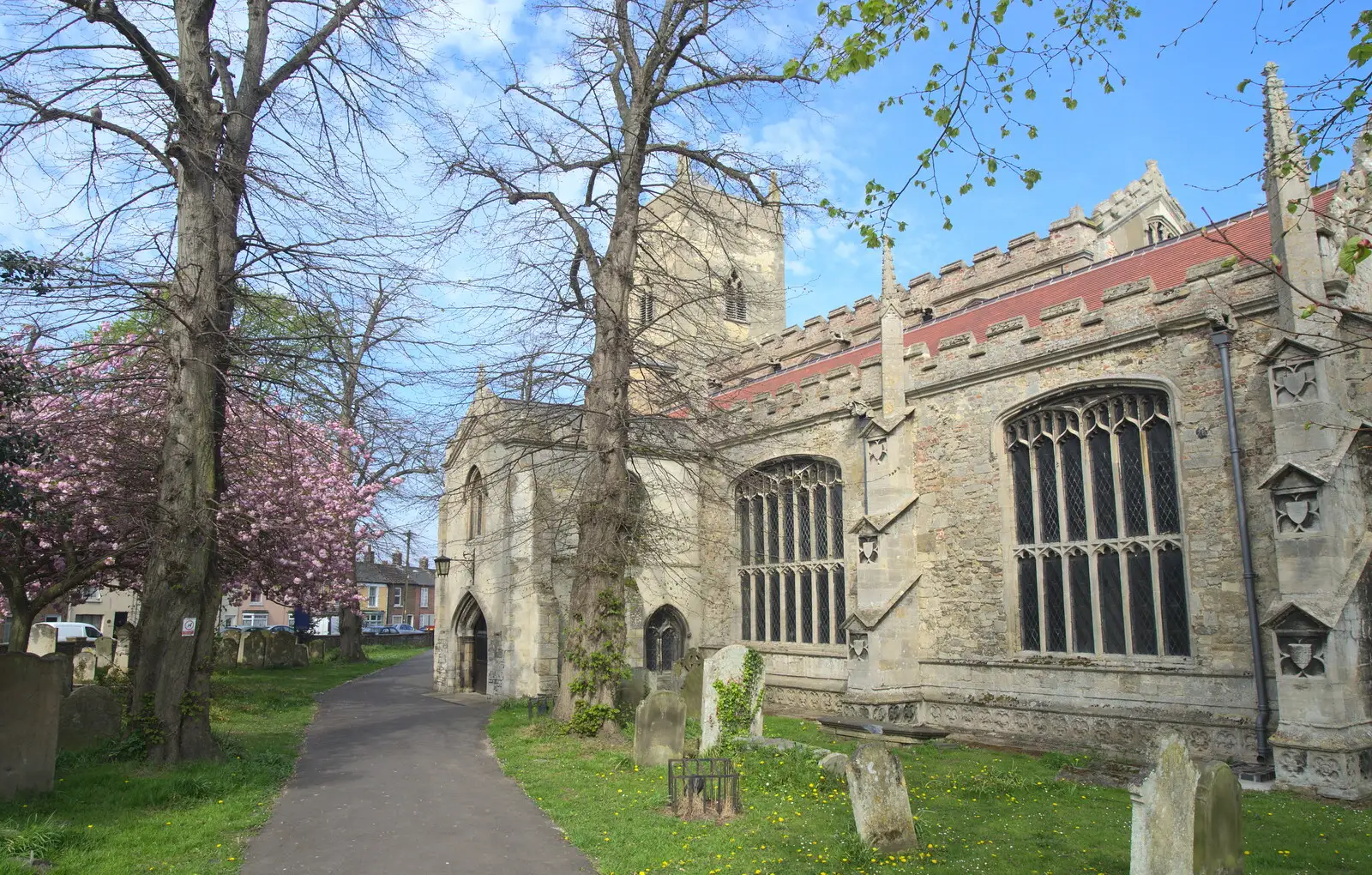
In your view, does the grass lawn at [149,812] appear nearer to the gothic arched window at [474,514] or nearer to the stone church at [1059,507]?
the stone church at [1059,507]

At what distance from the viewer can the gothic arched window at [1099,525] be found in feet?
40.1

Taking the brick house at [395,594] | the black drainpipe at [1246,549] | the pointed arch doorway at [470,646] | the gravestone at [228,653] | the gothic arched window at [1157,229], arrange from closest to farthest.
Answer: the black drainpipe at [1246,549] → the gothic arched window at [1157,229] → the pointed arch doorway at [470,646] → the gravestone at [228,653] → the brick house at [395,594]

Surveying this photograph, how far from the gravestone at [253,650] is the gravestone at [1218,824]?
29691mm

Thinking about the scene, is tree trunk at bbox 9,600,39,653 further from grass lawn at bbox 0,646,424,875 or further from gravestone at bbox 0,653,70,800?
gravestone at bbox 0,653,70,800

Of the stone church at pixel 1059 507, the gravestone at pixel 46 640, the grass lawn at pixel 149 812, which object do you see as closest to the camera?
the grass lawn at pixel 149 812

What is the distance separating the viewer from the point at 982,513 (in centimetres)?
1448

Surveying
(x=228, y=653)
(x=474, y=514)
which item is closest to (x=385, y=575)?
(x=228, y=653)

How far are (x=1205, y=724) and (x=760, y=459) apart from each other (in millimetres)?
9974

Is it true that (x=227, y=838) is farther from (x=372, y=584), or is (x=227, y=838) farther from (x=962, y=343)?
(x=372, y=584)

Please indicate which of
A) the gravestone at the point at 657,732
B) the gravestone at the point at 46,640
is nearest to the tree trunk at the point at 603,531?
the gravestone at the point at 657,732

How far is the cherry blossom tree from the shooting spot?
10281 mm

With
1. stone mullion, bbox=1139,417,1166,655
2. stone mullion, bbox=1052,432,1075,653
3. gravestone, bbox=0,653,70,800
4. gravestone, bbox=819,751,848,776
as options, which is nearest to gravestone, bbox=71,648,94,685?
gravestone, bbox=0,653,70,800

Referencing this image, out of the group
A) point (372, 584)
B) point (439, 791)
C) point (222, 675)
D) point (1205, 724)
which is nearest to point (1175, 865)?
point (1205, 724)

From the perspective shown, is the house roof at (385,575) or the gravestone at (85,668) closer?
the gravestone at (85,668)
